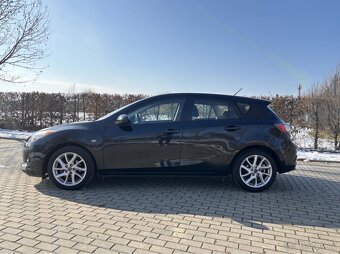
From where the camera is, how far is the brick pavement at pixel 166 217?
3.72 meters

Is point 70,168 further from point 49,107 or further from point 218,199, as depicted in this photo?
point 49,107

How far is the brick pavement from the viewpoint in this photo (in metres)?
3.72

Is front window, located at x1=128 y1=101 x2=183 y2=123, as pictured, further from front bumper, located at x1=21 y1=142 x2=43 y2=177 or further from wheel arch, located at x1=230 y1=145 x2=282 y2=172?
front bumper, located at x1=21 y1=142 x2=43 y2=177

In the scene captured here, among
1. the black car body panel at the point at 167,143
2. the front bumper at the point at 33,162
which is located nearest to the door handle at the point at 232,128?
the black car body panel at the point at 167,143

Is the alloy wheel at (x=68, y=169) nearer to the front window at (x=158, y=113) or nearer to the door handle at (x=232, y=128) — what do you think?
the front window at (x=158, y=113)

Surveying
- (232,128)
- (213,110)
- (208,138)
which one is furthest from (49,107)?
(232,128)

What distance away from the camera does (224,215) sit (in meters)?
4.76

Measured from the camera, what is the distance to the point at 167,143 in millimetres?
5875

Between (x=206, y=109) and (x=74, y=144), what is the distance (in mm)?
2259

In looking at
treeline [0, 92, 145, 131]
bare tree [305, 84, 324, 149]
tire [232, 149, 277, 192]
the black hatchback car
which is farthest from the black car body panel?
treeline [0, 92, 145, 131]

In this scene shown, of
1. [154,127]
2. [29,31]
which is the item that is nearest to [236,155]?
[154,127]

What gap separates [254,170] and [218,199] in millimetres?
932

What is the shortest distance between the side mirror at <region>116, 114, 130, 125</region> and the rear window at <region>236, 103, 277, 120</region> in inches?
75.6

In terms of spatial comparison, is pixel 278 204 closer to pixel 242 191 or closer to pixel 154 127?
Answer: pixel 242 191
